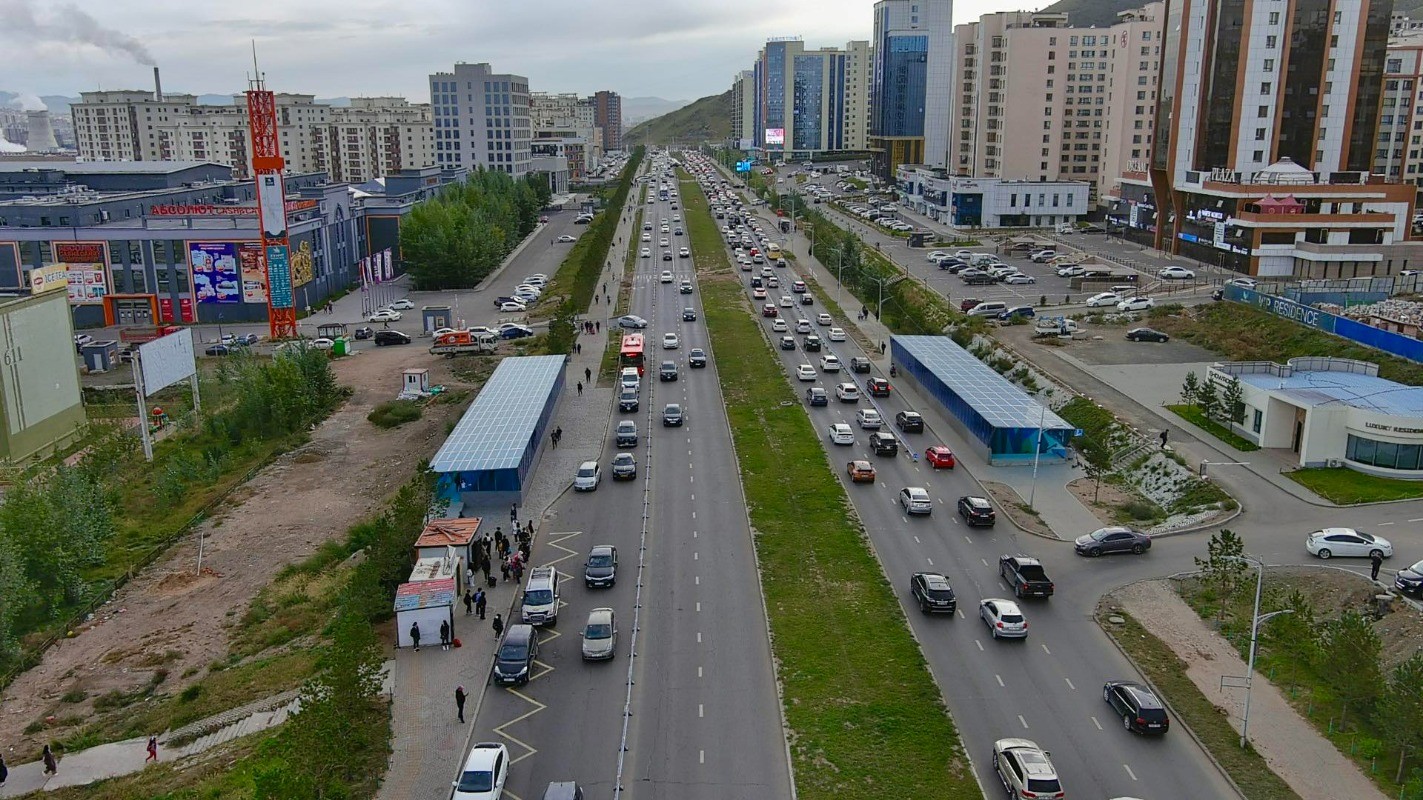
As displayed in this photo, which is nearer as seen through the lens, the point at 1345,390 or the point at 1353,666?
the point at 1353,666

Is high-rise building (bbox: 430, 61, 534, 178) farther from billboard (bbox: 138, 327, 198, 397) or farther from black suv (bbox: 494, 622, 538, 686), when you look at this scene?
black suv (bbox: 494, 622, 538, 686)

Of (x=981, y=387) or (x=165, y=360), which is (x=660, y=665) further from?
(x=165, y=360)

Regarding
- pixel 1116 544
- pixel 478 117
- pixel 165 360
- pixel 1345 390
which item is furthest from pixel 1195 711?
pixel 478 117

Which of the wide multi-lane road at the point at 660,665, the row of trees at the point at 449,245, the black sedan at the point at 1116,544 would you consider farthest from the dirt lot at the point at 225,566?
the row of trees at the point at 449,245

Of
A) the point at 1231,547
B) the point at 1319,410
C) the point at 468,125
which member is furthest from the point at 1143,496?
the point at 468,125

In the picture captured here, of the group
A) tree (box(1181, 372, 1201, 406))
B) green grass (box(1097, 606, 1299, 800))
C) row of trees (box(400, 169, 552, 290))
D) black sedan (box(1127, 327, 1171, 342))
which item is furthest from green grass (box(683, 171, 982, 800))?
row of trees (box(400, 169, 552, 290))

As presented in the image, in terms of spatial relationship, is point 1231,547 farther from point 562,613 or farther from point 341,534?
point 341,534
